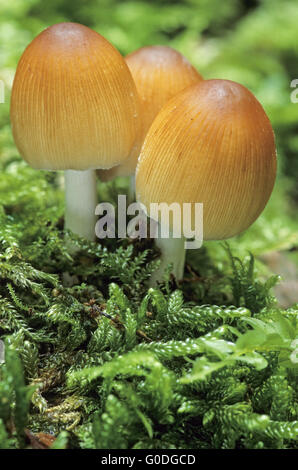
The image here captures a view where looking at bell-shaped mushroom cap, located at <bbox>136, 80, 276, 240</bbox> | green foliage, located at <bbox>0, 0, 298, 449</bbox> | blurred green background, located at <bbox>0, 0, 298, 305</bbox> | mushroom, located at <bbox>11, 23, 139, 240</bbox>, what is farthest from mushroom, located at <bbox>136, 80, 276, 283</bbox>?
blurred green background, located at <bbox>0, 0, 298, 305</bbox>

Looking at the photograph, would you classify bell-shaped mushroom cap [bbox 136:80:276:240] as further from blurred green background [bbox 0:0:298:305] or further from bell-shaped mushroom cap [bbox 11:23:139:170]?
blurred green background [bbox 0:0:298:305]

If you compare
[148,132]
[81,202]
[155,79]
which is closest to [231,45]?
[155,79]

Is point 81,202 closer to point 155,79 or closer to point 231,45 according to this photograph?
point 155,79

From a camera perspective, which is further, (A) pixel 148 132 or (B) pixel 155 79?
(B) pixel 155 79

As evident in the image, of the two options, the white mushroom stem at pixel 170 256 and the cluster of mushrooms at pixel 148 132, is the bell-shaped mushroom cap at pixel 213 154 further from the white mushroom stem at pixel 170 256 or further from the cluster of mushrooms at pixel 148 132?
the white mushroom stem at pixel 170 256
